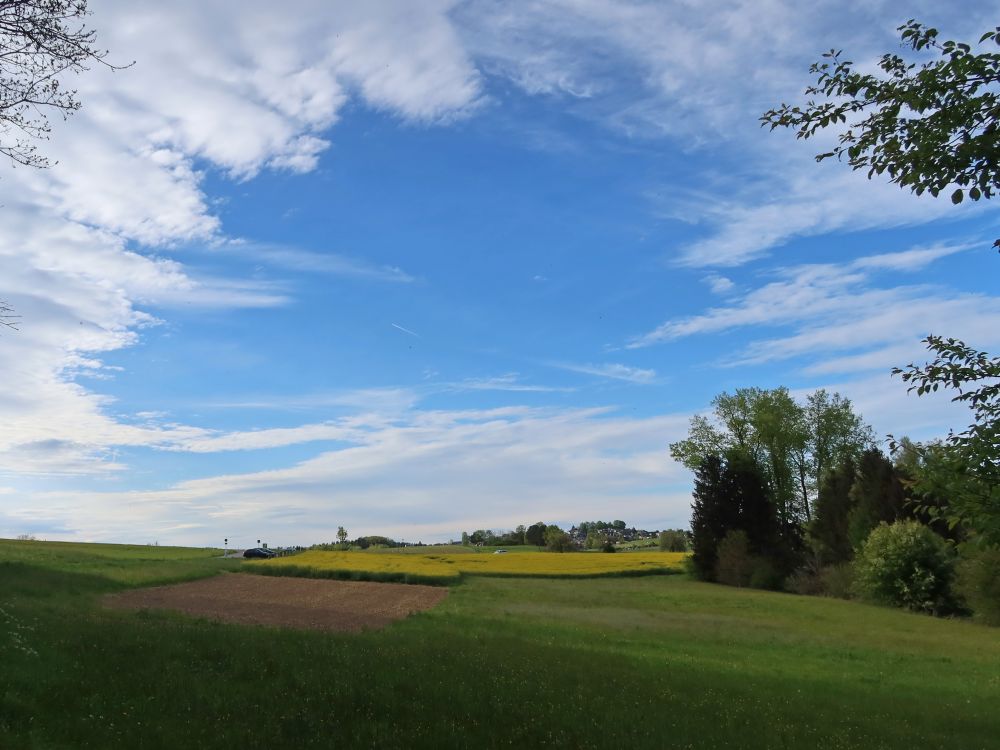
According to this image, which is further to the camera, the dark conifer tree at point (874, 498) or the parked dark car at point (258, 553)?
the parked dark car at point (258, 553)

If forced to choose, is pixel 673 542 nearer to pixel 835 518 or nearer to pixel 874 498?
pixel 835 518

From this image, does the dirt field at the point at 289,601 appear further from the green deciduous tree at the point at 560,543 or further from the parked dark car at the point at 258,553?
the green deciduous tree at the point at 560,543

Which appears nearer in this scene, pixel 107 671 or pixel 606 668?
pixel 107 671

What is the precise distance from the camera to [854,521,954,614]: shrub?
43844 millimetres

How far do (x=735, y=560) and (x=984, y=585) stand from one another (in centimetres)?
2683

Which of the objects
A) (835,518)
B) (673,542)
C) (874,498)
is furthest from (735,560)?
(673,542)

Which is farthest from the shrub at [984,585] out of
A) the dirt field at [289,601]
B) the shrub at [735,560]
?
the dirt field at [289,601]

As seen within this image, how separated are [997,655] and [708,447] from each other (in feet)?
160

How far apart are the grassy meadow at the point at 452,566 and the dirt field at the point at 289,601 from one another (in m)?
5.27

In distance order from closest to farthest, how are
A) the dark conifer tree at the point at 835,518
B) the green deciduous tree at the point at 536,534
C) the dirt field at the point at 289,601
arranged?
1. the dirt field at the point at 289,601
2. the dark conifer tree at the point at 835,518
3. the green deciduous tree at the point at 536,534

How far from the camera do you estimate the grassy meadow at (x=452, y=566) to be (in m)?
53.9

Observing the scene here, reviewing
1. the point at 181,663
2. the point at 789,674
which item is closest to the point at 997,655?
the point at 789,674

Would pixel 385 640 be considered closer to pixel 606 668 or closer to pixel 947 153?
pixel 606 668

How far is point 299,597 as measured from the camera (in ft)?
121
